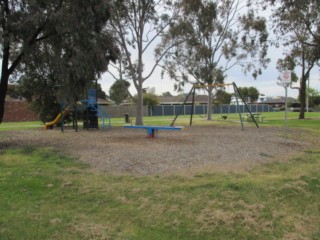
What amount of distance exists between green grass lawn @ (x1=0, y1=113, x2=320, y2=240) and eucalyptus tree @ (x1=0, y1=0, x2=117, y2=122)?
19.0 ft

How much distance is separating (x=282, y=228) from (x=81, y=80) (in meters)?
10.3

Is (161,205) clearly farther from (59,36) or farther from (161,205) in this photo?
(59,36)

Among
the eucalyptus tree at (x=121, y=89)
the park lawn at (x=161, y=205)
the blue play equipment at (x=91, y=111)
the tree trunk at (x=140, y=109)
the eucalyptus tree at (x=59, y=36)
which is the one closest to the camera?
the park lawn at (x=161, y=205)

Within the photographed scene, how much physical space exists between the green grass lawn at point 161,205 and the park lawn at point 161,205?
0.01 meters

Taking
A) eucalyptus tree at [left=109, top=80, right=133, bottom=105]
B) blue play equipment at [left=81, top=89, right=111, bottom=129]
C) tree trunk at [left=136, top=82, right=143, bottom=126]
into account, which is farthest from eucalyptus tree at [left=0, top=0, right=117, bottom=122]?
eucalyptus tree at [left=109, top=80, right=133, bottom=105]

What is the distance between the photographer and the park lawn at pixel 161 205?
4.93 meters

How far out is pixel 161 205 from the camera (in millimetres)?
5684

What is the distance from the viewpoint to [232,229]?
491 centimetres

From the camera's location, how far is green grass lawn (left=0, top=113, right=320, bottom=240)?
4.93 meters

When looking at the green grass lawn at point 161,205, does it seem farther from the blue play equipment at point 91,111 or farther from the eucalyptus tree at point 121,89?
the eucalyptus tree at point 121,89

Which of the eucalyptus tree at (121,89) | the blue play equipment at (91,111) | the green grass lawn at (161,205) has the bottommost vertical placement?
the green grass lawn at (161,205)

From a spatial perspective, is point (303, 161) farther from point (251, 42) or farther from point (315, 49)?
point (251, 42)

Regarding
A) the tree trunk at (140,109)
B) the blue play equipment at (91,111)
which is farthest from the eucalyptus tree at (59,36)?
the tree trunk at (140,109)

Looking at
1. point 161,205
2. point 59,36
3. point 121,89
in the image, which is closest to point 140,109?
point 121,89
